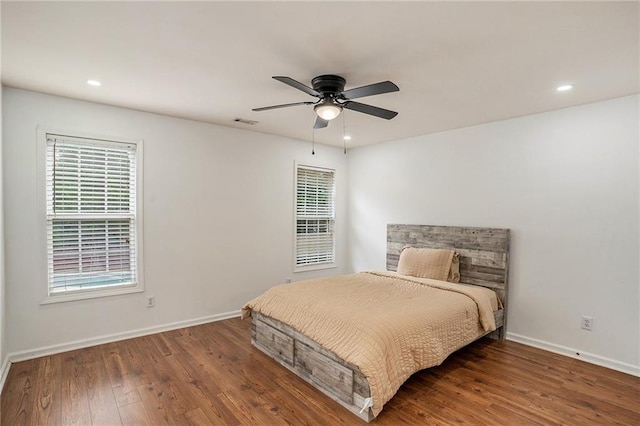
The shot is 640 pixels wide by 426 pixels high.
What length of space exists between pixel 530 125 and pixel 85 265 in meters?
4.98

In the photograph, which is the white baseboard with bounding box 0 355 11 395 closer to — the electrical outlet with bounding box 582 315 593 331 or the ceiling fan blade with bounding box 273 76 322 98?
the ceiling fan blade with bounding box 273 76 322 98

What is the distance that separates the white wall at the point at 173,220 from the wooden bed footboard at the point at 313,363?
1.19m

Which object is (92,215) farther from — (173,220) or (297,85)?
(297,85)

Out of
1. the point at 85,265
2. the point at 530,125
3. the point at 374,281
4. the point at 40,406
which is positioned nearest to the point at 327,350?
the point at 374,281

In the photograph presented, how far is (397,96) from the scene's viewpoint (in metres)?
3.07

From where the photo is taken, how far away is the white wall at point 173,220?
9.97 ft

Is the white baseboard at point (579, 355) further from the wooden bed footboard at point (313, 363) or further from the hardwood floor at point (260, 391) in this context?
the wooden bed footboard at point (313, 363)

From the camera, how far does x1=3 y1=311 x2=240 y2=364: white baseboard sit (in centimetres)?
304

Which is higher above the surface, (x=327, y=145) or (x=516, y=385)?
(x=327, y=145)

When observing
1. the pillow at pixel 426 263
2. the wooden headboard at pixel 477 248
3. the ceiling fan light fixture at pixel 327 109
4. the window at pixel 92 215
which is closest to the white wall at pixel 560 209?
the wooden headboard at pixel 477 248

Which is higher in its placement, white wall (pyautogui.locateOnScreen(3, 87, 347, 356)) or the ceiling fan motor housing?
the ceiling fan motor housing

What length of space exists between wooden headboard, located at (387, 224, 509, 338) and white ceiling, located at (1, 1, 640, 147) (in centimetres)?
146

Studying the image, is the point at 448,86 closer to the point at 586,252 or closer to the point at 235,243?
the point at 586,252

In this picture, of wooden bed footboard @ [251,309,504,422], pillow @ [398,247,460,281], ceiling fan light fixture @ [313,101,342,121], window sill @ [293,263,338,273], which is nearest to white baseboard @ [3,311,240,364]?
wooden bed footboard @ [251,309,504,422]
